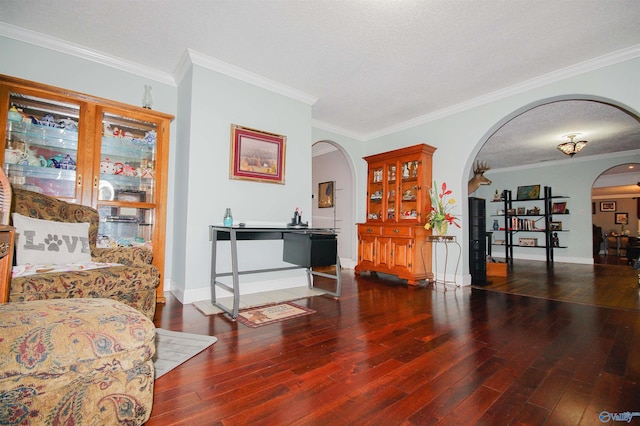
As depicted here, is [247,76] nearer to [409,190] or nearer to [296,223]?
[296,223]

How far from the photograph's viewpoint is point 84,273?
1.87 m

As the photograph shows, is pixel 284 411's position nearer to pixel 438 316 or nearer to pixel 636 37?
pixel 438 316

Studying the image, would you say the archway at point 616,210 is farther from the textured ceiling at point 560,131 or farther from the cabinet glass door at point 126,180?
the cabinet glass door at point 126,180

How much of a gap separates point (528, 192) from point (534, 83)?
5.62 metres

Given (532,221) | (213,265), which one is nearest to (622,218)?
(532,221)

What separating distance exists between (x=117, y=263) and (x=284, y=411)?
1.86 m

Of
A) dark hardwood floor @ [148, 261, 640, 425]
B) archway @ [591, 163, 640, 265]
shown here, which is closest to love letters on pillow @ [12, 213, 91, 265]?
dark hardwood floor @ [148, 261, 640, 425]

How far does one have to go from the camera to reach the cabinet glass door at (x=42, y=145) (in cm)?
267

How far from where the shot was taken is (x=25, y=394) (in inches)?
34.0

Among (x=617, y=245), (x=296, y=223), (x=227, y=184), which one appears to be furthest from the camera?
(x=617, y=245)

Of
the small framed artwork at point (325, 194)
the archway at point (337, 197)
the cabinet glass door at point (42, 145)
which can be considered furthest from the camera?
the small framed artwork at point (325, 194)

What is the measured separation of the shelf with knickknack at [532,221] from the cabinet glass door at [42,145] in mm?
8685

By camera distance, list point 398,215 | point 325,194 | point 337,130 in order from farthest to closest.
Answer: point 325,194 < point 337,130 < point 398,215

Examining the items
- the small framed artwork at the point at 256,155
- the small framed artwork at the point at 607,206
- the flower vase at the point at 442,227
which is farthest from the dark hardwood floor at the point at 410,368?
the small framed artwork at the point at 607,206
